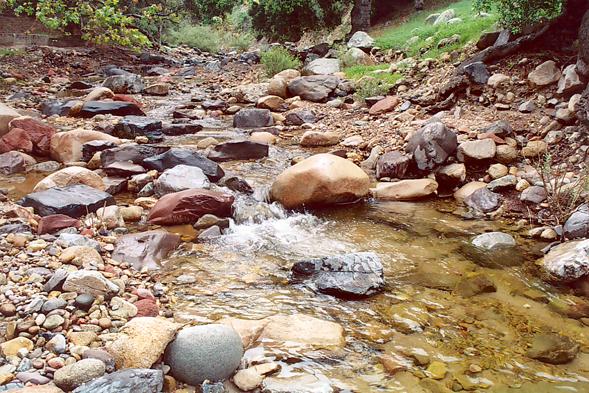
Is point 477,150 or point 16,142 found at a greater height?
point 477,150

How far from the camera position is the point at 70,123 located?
30.1ft

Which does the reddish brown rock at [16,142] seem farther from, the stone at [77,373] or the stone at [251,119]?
the stone at [77,373]

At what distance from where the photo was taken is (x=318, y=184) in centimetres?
553

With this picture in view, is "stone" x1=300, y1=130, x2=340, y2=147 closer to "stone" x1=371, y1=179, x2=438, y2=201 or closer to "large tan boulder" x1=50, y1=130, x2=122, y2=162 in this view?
"stone" x1=371, y1=179, x2=438, y2=201

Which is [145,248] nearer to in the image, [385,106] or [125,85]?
[385,106]

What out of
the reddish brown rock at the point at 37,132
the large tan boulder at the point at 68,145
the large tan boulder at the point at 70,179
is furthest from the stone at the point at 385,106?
the reddish brown rock at the point at 37,132

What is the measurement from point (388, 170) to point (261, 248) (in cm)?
262

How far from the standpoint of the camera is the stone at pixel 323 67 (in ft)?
43.4

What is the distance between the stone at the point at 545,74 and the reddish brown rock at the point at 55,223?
6.37 metres

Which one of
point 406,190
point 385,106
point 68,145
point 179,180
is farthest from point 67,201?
point 385,106

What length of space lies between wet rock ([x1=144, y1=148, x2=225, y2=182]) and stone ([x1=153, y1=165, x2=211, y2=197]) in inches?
14.8

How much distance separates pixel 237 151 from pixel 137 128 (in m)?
2.27

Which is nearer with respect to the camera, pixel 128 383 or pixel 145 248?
pixel 128 383

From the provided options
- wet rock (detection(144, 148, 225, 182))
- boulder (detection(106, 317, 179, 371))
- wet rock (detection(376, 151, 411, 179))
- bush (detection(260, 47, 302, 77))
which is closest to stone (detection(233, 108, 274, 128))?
wet rock (detection(144, 148, 225, 182))
